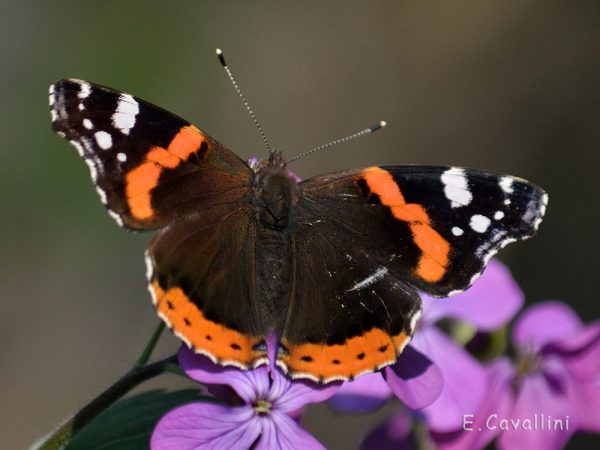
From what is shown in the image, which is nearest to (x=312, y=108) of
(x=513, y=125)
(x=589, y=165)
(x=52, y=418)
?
(x=513, y=125)

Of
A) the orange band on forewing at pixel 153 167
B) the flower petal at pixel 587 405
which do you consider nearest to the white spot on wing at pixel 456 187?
the orange band on forewing at pixel 153 167

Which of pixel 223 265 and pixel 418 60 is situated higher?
pixel 223 265

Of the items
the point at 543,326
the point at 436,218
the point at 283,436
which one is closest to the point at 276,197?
the point at 436,218

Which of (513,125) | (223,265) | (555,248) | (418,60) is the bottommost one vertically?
(555,248)

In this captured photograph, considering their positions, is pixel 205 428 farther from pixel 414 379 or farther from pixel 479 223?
pixel 479 223

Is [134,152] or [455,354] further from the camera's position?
[455,354]

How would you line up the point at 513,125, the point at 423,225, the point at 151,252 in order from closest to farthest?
the point at 151,252
the point at 423,225
the point at 513,125

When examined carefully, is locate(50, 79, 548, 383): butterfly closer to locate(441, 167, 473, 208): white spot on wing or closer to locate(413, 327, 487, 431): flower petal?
locate(441, 167, 473, 208): white spot on wing

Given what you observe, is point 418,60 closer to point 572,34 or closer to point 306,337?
point 572,34

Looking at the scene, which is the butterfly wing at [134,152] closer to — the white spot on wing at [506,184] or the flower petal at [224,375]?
the flower petal at [224,375]
